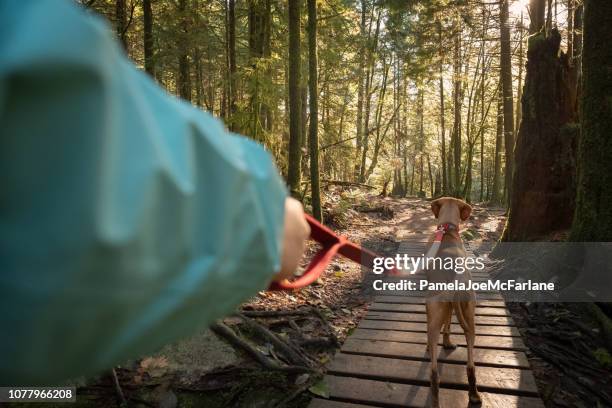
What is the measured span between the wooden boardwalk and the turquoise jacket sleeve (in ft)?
10.5

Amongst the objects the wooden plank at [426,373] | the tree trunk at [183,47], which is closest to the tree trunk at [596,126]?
the wooden plank at [426,373]

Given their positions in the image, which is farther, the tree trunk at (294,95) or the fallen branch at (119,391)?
the tree trunk at (294,95)

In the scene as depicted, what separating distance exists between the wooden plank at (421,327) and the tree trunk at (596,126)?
170cm

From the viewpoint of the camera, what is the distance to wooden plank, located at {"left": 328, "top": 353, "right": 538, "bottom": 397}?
3412mm

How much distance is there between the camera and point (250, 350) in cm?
390

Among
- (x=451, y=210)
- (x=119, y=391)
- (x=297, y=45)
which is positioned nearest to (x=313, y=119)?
(x=297, y=45)

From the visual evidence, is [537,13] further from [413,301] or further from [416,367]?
[416,367]

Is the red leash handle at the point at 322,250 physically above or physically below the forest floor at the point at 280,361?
above

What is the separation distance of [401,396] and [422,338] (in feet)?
4.28

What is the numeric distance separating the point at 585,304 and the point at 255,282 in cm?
555

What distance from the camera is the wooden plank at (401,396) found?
320cm

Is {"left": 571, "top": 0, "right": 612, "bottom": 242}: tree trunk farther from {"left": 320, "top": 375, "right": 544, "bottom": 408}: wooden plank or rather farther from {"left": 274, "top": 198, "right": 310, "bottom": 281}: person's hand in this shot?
{"left": 274, "top": 198, "right": 310, "bottom": 281}: person's hand

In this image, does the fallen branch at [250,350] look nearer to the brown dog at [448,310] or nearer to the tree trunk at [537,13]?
the brown dog at [448,310]

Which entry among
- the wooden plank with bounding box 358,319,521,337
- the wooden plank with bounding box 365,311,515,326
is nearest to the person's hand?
the wooden plank with bounding box 358,319,521,337
